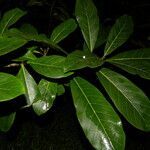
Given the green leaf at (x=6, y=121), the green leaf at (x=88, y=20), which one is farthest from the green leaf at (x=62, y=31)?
the green leaf at (x=6, y=121)

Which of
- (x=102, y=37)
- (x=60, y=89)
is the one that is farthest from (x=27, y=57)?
(x=102, y=37)

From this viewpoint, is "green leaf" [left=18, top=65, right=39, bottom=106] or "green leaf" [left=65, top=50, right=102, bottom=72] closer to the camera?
"green leaf" [left=65, top=50, right=102, bottom=72]

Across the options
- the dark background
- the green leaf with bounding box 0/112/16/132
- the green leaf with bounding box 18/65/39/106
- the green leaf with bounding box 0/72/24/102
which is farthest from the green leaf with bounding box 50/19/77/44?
the dark background

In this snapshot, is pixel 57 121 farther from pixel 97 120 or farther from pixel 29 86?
pixel 97 120

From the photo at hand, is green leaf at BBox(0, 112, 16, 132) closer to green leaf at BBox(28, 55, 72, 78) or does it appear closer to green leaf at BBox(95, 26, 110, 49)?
green leaf at BBox(28, 55, 72, 78)

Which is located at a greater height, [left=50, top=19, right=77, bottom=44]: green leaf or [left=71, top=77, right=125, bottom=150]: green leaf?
[left=50, top=19, right=77, bottom=44]: green leaf

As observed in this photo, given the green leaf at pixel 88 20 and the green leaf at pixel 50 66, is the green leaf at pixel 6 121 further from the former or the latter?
the green leaf at pixel 88 20
